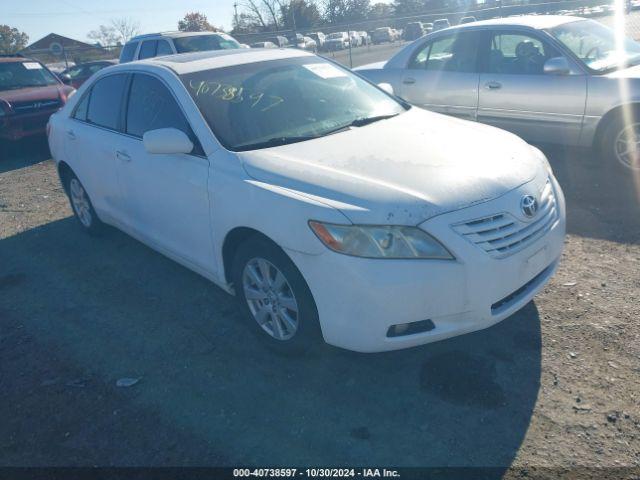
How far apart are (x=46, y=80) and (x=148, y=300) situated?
29.2 ft

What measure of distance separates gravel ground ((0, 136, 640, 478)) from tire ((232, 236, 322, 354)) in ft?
0.59

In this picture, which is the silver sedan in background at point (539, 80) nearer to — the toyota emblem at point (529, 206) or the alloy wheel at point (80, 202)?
the toyota emblem at point (529, 206)

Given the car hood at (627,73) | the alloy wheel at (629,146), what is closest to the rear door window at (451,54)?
the car hood at (627,73)

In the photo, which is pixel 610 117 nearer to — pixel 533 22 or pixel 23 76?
pixel 533 22

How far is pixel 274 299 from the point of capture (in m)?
3.23

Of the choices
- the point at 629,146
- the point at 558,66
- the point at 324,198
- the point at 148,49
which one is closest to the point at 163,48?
the point at 148,49

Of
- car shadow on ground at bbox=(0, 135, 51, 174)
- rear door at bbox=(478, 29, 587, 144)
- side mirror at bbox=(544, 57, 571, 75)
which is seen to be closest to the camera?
side mirror at bbox=(544, 57, 571, 75)

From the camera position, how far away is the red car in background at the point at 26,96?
985cm

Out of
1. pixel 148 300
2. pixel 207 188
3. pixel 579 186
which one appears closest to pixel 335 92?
pixel 207 188

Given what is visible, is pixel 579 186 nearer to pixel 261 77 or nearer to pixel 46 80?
pixel 261 77

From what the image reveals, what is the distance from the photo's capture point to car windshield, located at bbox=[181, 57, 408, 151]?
11.8ft

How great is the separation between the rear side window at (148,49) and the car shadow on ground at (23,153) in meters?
2.77

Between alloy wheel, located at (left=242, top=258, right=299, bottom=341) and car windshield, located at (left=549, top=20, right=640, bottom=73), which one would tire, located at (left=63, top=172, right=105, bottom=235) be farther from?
car windshield, located at (left=549, top=20, right=640, bottom=73)

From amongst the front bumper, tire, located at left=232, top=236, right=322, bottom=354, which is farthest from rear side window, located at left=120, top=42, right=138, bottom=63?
the front bumper
